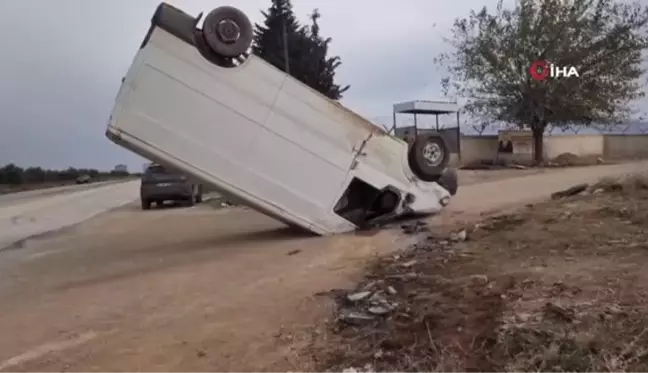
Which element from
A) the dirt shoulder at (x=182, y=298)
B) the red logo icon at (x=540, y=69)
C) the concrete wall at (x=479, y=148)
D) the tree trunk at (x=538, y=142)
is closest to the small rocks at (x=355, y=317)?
the dirt shoulder at (x=182, y=298)

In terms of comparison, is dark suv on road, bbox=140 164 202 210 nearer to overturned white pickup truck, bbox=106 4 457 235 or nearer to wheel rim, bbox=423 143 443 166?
overturned white pickup truck, bbox=106 4 457 235

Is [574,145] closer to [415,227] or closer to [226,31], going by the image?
[415,227]

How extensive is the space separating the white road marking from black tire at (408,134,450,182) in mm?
6599


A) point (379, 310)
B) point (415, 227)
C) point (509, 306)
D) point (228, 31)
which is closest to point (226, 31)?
point (228, 31)

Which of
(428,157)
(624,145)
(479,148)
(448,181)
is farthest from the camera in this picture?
(624,145)

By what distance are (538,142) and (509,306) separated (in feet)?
96.8

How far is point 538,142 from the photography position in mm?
33312

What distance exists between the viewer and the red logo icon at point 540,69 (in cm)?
3130

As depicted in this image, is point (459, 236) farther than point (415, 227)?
No

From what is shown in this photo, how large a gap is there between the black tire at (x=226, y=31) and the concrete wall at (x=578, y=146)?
83.0 ft

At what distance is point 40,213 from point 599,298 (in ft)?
73.7

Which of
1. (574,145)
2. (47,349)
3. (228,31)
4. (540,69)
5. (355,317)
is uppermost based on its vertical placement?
(540,69)

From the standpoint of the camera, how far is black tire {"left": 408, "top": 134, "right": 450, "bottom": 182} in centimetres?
1166

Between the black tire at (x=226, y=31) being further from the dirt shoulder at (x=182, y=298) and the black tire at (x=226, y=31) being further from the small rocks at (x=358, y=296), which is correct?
the small rocks at (x=358, y=296)
